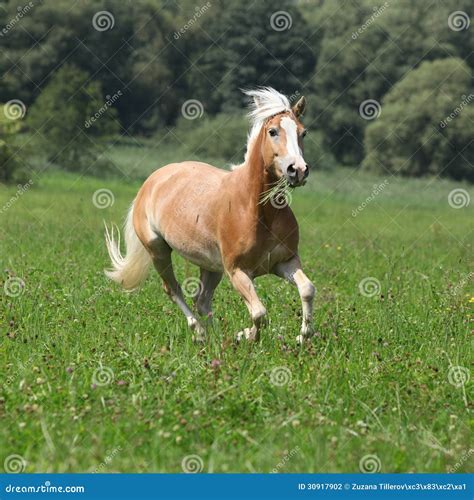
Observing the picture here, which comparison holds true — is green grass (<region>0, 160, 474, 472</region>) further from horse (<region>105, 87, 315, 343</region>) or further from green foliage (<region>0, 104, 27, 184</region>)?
green foliage (<region>0, 104, 27, 184</region>)

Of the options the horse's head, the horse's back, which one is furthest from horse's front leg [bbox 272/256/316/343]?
the horse's back

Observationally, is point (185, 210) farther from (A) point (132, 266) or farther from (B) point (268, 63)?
(B) point (268, 63)

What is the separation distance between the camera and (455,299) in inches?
336

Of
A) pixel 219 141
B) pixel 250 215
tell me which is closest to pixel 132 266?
pixel 250 215

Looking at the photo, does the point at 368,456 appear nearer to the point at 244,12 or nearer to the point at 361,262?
the point at 361,262

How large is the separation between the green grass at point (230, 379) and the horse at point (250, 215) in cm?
33

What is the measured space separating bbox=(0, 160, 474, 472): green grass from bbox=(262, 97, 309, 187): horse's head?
1.28 metres

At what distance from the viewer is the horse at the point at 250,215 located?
6.88 metres

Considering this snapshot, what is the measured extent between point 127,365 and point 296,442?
1784 millimetres

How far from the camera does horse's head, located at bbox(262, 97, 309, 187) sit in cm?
646

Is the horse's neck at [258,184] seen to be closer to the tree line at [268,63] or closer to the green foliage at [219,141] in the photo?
the green foliage at [219,141]

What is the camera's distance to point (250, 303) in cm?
711

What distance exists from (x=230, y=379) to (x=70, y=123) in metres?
30.7

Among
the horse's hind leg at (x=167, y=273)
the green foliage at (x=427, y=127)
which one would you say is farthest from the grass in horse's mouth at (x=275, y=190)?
the green foliage at (x=427, y=127)
